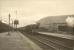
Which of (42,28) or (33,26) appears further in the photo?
(42,28)

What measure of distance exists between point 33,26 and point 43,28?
153ft

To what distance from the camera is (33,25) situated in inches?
3091

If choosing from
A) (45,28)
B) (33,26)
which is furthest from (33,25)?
(45,28)

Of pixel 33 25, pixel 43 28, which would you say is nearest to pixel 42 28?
pixel 43 28

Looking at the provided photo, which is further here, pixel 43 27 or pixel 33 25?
pixel 43 27

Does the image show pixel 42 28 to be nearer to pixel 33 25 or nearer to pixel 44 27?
pixel 44 27

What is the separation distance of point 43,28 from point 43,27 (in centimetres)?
107

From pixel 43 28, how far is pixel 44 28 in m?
0.78

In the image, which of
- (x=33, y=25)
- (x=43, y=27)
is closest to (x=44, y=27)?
(x=43, y=27)

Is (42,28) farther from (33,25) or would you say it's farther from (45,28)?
(33,25)

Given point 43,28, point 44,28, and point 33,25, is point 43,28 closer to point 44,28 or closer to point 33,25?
point 44,28

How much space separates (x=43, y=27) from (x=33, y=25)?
4715 centimetres

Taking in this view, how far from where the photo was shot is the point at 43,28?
12438 centimetres

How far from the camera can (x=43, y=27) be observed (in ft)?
411
